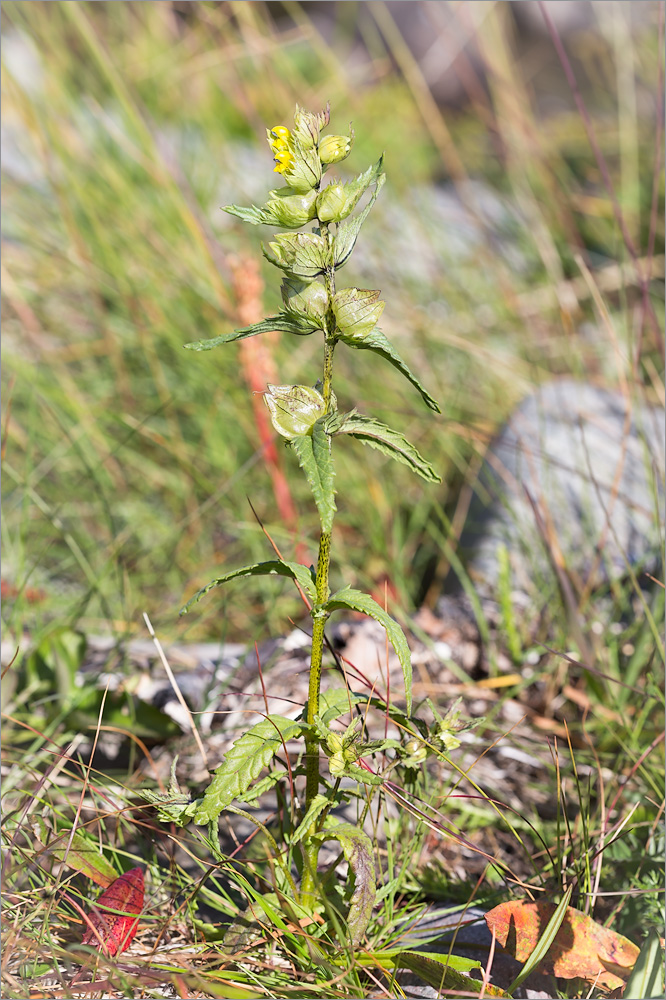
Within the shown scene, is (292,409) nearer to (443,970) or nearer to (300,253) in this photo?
(300,253)

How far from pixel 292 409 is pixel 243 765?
1.24 feet

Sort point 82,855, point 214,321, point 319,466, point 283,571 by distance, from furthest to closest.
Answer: point 214,321 < point 82,855 < point 283,571 < point 319,466

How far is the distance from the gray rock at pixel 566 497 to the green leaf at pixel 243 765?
0.76 meters

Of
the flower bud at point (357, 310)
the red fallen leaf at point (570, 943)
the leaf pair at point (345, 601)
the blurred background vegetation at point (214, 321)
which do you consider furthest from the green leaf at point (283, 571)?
the blurred background vegetation at point (214, 321)

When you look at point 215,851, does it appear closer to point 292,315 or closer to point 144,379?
point 292,315

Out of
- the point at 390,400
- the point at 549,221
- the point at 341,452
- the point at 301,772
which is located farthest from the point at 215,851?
the point at 549,221

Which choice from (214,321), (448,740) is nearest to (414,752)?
(448,740)

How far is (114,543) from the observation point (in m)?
1.73

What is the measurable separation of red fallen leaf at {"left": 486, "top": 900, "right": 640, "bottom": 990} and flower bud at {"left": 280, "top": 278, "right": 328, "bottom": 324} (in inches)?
28.9

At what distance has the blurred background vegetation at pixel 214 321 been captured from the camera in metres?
1.90

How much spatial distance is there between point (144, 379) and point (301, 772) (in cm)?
A: 179

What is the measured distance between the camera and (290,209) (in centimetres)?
85

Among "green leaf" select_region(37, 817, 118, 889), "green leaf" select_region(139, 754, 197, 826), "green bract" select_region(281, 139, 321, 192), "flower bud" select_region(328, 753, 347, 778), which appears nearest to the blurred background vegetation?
"green leaf" select_region(37, 817, 118, 889)

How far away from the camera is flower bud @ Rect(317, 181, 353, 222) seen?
2.73ft
